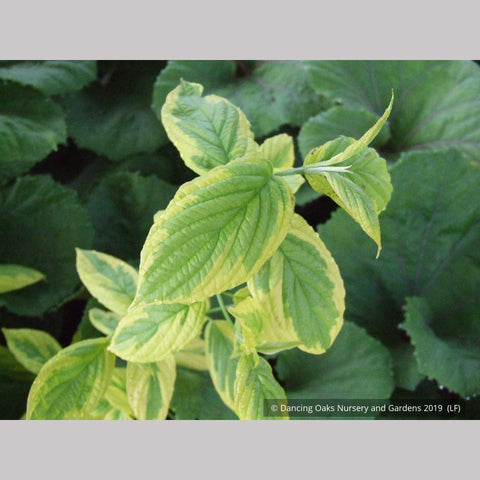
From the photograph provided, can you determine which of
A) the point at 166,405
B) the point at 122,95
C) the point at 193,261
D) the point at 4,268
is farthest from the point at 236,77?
the point at 193,261

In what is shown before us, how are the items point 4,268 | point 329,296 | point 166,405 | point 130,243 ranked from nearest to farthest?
point 329,296 < point 166,405 < point 4,268 < point 130,243

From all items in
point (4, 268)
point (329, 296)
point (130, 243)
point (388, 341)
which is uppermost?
point (329, 296)

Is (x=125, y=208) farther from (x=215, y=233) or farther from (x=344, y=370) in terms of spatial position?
(x=215, y=233)

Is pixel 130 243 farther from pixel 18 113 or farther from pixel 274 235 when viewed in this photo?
pixel 274 235

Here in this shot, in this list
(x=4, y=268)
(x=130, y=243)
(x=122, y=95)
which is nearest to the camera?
(x=4, y=268)

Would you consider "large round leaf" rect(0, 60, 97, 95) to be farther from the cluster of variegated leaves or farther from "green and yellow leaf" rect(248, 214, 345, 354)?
"green and yellow leaf" rect(248, 214, 345, 354)

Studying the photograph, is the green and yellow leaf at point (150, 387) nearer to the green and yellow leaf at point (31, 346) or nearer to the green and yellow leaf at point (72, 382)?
the green and yellow leaf at point (72, 382)
